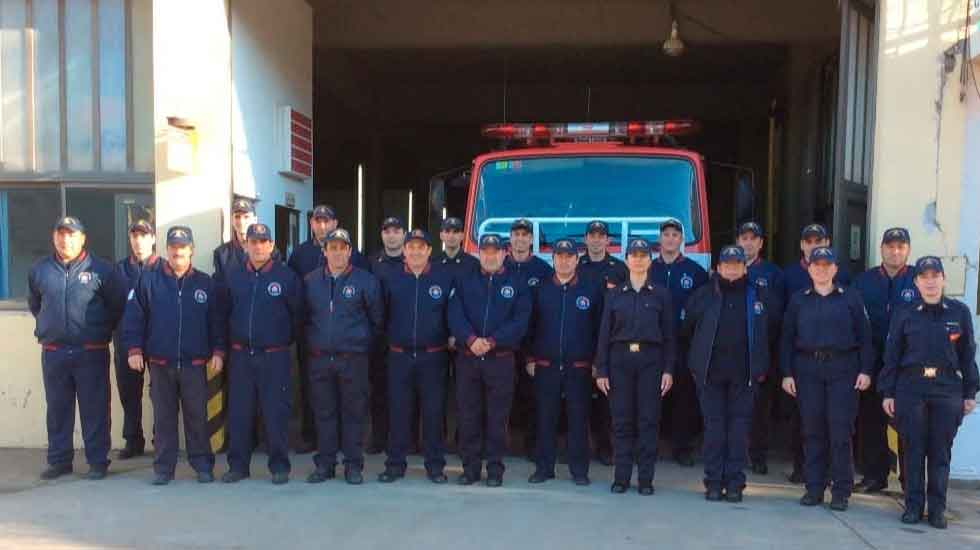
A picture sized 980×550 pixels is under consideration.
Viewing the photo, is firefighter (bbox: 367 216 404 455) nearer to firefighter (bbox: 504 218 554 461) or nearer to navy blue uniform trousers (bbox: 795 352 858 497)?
firefighter (bbox: 504 218 554 461)

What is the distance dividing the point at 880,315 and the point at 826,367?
69 cm

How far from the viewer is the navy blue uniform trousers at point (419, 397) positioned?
19.7 ft

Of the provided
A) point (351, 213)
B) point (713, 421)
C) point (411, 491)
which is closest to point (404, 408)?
point (411, 491)

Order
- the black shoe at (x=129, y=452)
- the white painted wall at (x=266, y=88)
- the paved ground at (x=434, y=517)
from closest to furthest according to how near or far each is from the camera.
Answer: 1. the paved ground at (x=434, y=517)
2. the black shoe at (x=129, y=452)
3. the white painted wall at (x=266, y=88)

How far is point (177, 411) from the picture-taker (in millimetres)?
6086

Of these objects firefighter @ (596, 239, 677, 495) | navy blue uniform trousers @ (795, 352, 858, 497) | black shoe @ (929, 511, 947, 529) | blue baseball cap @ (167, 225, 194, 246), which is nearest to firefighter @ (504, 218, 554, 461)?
firefighter @ (596, 239, 677, 495)

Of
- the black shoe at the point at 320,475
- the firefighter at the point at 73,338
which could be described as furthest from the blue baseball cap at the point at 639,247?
the firefighter at the point at 73,338

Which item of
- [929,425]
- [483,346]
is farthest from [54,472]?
[929,425]

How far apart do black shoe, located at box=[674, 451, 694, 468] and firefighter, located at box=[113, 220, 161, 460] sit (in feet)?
13.9

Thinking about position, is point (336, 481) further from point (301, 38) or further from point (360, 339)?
→ point (301, 38)

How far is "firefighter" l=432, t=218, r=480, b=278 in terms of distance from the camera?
6328mm

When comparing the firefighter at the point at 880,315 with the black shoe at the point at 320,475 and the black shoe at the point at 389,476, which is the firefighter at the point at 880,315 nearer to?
the black shoe at the point at 389,476

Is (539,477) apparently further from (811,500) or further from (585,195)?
(585,195)

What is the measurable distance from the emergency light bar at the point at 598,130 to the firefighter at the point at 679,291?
1488 millimetres
